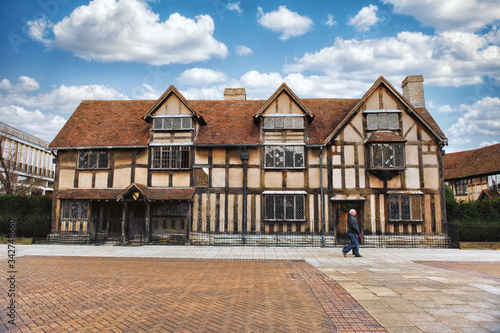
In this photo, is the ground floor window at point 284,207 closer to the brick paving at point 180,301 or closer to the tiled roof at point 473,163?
the brick paving at point 180,301

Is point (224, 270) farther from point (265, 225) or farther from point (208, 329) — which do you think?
point (265, 225)

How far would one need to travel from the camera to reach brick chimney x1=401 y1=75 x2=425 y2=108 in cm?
2345

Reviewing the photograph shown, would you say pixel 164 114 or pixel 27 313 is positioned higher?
pixel 164 114

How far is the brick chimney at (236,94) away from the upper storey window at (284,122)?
16.8 feet

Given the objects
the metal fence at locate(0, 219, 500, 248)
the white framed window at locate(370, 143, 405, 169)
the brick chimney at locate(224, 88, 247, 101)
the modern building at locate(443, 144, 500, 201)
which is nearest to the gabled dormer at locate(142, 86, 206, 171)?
the metal fence at locate(0, 219, 500, 248)

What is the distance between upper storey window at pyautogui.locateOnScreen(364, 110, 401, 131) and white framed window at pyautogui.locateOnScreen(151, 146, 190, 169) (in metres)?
10.9

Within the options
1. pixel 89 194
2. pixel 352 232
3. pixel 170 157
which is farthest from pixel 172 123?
pixel 352 232

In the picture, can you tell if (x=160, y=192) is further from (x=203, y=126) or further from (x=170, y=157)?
(x=203, y=126)

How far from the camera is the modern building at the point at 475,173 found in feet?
106

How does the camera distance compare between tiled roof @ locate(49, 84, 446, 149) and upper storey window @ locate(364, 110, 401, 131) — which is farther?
tiled roof @ locate(49, 84, 446, 149)

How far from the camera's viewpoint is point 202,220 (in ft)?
65.7

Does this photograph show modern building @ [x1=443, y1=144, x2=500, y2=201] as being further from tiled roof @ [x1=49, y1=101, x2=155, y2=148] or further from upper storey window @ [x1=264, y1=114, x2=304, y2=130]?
tiled roof @ [x1=49, y1=101, x2=155, y2=148]

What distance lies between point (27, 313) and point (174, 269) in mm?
5398

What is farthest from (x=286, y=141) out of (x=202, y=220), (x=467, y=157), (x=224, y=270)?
(x=467, y=157)
